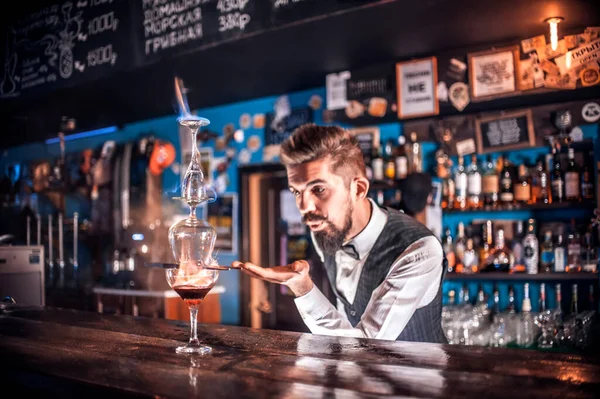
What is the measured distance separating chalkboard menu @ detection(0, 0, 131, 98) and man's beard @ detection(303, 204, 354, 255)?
91.1 inches

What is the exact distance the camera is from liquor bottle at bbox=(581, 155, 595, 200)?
379cm

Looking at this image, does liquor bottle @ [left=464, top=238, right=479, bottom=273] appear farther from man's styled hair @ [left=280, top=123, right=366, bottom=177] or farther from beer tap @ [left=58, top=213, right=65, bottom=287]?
beer tap @ [left=58, top=213, right=65, bottom=287]

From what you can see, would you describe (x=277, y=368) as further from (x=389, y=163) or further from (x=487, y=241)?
(x=389, y=163)

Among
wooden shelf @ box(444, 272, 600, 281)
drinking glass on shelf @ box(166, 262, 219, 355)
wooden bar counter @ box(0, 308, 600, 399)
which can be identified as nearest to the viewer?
wooden bar counter @ box(0, 308, 600, 399)

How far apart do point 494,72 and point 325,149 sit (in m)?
2.24

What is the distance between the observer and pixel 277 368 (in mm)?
1267

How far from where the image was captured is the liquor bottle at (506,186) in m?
4.07

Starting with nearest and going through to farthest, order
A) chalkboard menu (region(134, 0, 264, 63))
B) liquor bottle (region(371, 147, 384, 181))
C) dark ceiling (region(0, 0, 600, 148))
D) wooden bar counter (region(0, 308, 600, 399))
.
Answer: wooden bar counter (region(0, 308, 600, 399)), dark ceiling (region(0, 0, 600, 148)), chalkboard menu (region(134, 0, 264, 63)), liquor bottle (region(371, 147, 384, 181))

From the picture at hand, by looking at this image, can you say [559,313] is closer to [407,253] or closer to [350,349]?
[407,253]

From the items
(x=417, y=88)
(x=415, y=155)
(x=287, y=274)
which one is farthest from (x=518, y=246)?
(x=287, y=274)

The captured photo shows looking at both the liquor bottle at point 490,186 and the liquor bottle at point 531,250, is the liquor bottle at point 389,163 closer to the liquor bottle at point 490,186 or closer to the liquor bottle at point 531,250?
the liquor bottle at point 490,186

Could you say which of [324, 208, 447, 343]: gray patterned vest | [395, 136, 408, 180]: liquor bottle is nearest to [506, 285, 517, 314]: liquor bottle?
[395, 136, 408, 180]: liquor bottle

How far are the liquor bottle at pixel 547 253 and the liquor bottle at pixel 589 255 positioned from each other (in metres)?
0.21

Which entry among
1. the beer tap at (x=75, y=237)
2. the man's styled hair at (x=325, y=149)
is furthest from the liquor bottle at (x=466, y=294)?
the beer tap at (x=75, y=237)
